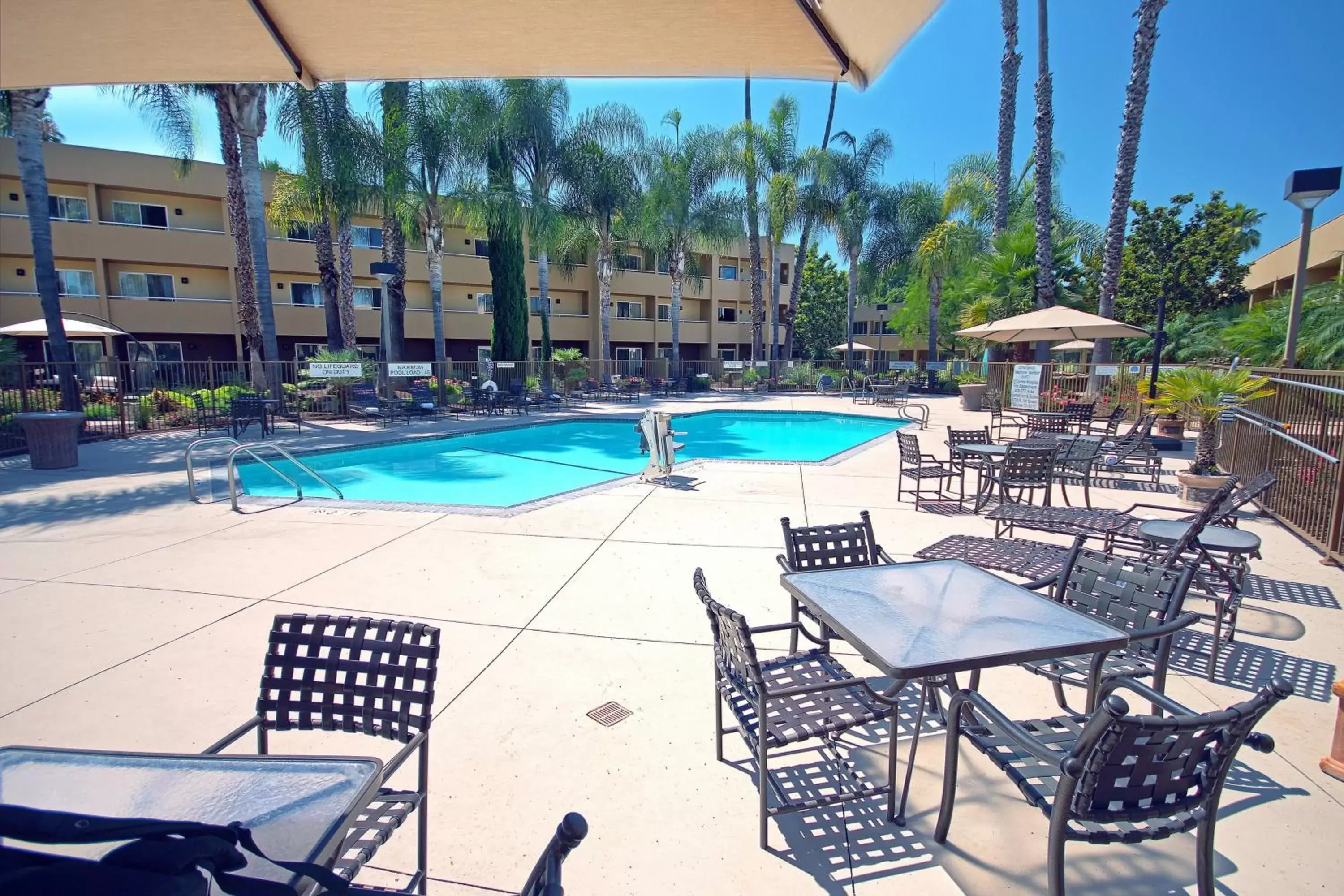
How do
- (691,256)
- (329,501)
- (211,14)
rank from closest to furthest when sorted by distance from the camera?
(211,14), (329,501), (691,256)

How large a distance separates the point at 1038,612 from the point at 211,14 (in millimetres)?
3976

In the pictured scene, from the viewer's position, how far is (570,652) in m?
3.95

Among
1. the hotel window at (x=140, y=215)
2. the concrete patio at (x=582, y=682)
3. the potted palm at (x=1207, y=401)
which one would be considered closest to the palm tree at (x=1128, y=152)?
the potted palm at (x=1207, y=401)

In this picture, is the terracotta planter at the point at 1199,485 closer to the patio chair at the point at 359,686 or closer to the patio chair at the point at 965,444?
the patio chair at the point at 965,444

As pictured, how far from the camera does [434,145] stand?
1934cm

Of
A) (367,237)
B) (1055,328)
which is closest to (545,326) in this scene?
(367,237)

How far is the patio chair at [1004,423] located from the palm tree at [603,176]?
14359mm

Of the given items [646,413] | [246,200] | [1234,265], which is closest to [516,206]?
[246,200]

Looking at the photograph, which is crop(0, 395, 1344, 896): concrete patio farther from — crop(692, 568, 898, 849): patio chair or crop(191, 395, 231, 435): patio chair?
crop(191, 395, 231, 435): patio chair

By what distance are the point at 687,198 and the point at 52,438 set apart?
907 inches

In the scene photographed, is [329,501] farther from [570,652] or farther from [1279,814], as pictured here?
[1279,814]

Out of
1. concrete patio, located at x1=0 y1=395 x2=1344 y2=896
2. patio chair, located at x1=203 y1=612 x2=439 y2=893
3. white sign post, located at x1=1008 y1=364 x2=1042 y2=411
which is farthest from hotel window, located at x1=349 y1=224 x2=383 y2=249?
patio chair, located at x1=203 y1=612 x2=439 y2=893

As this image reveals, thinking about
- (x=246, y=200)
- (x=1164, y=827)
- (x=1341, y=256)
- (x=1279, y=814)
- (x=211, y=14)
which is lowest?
(x=1279, y=814)

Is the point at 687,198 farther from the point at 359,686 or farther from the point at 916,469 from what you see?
the point at 359,686
